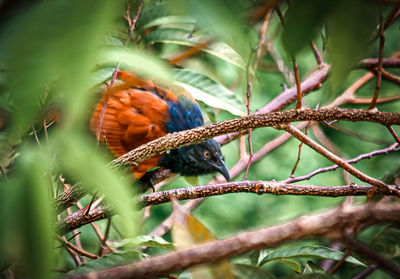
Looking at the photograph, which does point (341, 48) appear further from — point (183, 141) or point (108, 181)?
point (183, 141)

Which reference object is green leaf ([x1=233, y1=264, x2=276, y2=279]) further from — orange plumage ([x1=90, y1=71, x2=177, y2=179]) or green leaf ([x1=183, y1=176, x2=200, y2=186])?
green leaf ([x1=183, y1=176, x2=200, y2=186])

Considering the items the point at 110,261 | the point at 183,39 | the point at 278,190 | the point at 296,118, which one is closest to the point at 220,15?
the point at 296,118

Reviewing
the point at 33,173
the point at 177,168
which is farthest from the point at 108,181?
the point at 177,168

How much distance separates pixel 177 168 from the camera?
1678mm

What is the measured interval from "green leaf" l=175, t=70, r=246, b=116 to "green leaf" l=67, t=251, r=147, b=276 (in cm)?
43

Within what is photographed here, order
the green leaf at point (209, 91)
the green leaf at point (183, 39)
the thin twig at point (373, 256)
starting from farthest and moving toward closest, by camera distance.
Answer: the green leaf at point (183, 39) < the green leaf at point (209, 91) < the thin twig at point (373, 256)

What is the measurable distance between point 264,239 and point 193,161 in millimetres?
1319

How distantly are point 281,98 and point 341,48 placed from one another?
1.28 metres

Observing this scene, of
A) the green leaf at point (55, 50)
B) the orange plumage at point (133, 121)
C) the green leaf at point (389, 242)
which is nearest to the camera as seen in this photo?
the green leaf at point (55, 50)

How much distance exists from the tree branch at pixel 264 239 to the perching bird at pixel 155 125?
1089 millimetres

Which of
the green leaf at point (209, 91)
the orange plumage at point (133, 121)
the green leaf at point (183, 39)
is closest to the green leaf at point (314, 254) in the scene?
the green leaf at point (209, 91)

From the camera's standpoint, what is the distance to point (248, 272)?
1.78 ft

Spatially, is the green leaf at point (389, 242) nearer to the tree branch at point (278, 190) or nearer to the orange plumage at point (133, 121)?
the tree branch at point (278, 190)

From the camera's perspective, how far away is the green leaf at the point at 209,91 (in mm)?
982
